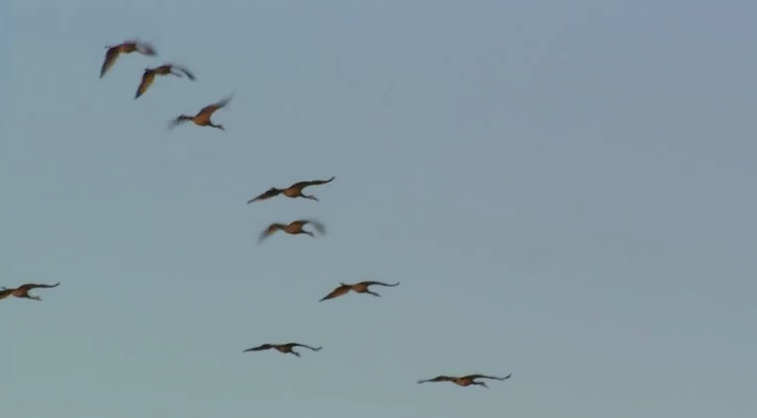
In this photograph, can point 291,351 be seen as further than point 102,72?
Yes

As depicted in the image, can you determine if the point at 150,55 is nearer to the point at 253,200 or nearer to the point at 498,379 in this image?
the point at 253,200

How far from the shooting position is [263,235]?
107 metres

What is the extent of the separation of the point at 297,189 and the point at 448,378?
11179 mm

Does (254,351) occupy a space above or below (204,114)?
below

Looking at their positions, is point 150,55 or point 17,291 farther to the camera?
point 17,291

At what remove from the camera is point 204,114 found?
10106cm

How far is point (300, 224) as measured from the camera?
10638 centimetres

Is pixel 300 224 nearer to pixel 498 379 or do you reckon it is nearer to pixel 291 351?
pixel 291 351

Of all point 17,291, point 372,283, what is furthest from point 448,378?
point 17,291

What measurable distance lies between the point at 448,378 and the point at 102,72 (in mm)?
21669

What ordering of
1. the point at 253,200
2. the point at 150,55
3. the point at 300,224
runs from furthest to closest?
the point at 300,224 < the point at 253,200 < the point at 150,55

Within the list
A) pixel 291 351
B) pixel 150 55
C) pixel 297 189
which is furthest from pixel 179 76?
pixel 291 351

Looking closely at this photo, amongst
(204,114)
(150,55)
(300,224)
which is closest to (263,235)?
(300,224)

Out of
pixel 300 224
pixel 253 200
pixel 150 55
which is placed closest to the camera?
pixel 150 55
